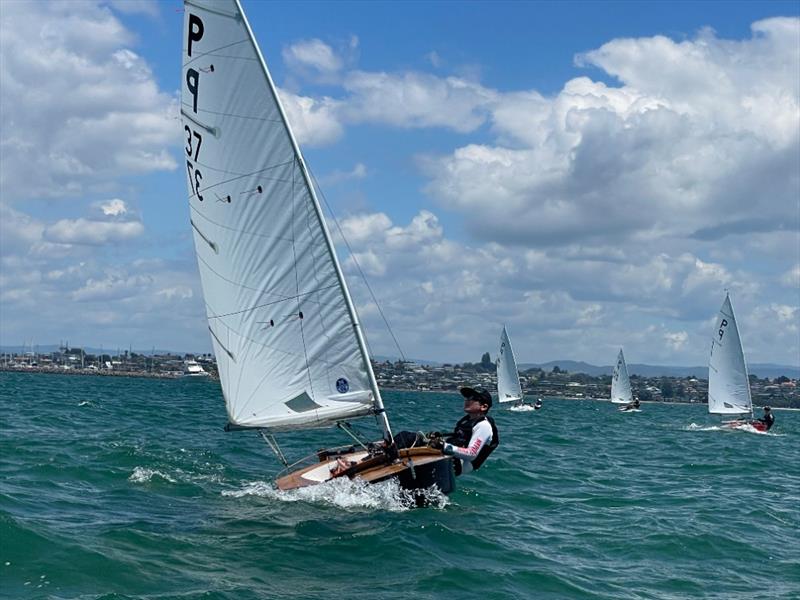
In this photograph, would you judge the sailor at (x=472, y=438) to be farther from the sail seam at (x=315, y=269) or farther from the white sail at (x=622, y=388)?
the white sail at (x=622, y=388)

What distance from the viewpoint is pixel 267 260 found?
1633cm

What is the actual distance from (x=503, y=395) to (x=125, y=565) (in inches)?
2864

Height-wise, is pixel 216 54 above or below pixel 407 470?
above

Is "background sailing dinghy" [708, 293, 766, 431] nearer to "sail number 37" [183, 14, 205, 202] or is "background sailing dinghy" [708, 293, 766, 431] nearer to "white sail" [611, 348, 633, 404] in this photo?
"white sail" [611, 348, 633, 404]

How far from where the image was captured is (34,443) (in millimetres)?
23188

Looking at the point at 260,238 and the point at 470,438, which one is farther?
the point at 470,438

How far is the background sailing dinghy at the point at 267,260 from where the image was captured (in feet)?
51.7

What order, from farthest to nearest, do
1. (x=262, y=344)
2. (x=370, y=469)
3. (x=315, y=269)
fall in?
(x=262, y=344) → (x=315, y=269) → (x=370, y=469)

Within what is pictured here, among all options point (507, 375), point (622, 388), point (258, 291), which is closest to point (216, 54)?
point (258, 291)

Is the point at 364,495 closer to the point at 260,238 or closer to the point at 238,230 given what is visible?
the point at 260,238

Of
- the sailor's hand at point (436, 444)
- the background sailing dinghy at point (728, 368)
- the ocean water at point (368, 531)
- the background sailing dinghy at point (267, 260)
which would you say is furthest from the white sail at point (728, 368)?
the background sailing dinghy at point (267, 260)

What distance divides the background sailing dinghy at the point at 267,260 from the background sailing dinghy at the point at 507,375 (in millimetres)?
62289

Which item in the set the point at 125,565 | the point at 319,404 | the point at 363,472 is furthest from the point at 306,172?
the point at 125,565

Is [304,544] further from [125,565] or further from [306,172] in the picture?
[306,172]
